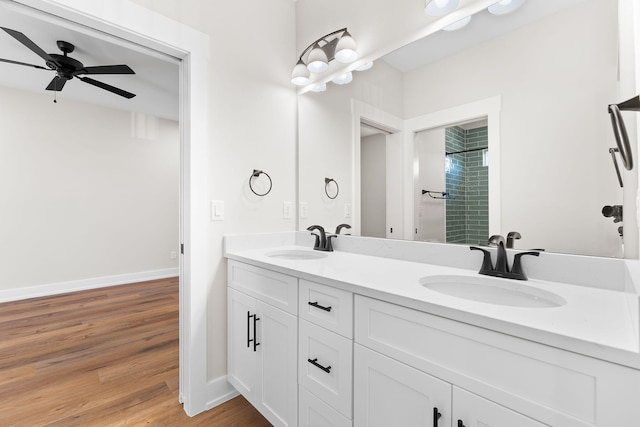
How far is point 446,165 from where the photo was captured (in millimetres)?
1400

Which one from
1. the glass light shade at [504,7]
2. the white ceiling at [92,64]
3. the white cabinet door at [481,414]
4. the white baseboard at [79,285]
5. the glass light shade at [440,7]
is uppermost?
the white ceiling at [92,64]

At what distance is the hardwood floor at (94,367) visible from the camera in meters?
1.60

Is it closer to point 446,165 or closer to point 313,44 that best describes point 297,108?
point 313,44

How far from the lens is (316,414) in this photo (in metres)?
1.18

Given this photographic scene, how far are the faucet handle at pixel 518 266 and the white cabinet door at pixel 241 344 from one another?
1.15m

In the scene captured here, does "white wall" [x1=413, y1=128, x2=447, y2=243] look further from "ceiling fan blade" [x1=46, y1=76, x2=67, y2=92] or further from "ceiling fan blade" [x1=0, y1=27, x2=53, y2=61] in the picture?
"ceiling fan blade" [x1=46, y1=76, x2=67, y2=92]

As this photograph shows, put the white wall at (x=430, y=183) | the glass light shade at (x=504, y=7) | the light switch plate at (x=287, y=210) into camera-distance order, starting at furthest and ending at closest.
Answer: the light switch plate at (x=287, y=210), the white wall at (x=430, y=183), the glass light shade at (x=504, y=7)

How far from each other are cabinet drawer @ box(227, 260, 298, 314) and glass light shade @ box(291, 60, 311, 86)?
124 cm

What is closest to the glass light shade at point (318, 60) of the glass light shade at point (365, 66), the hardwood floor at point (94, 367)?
the glass light shade at point (365, 66)

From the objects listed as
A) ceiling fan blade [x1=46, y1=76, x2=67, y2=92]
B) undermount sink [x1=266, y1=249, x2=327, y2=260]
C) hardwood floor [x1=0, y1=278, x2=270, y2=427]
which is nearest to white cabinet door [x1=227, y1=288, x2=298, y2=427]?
hardwood floor [x1=0, y1=278, x2=270, y2=427]

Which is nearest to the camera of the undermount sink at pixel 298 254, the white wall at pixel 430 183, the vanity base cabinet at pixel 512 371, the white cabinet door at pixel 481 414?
the vanity base cabinet at pixel 512 371

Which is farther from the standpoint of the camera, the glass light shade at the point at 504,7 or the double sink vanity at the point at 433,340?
the glass light shade at the point at 504,7

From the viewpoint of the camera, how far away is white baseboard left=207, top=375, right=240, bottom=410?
1.69 meters

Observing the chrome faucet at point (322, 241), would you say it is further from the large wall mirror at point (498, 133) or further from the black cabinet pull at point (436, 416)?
the black cabinet pull at point (436, 416)
